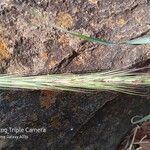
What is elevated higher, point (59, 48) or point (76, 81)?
point (59, 48)

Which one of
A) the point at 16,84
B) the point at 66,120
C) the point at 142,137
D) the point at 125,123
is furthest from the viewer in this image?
the point at 142,137

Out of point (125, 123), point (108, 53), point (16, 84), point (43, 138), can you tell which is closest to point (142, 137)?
point (125, 123)

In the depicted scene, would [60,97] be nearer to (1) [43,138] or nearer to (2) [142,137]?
(1) [43,138]

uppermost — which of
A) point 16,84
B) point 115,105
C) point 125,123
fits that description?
point 16,84
